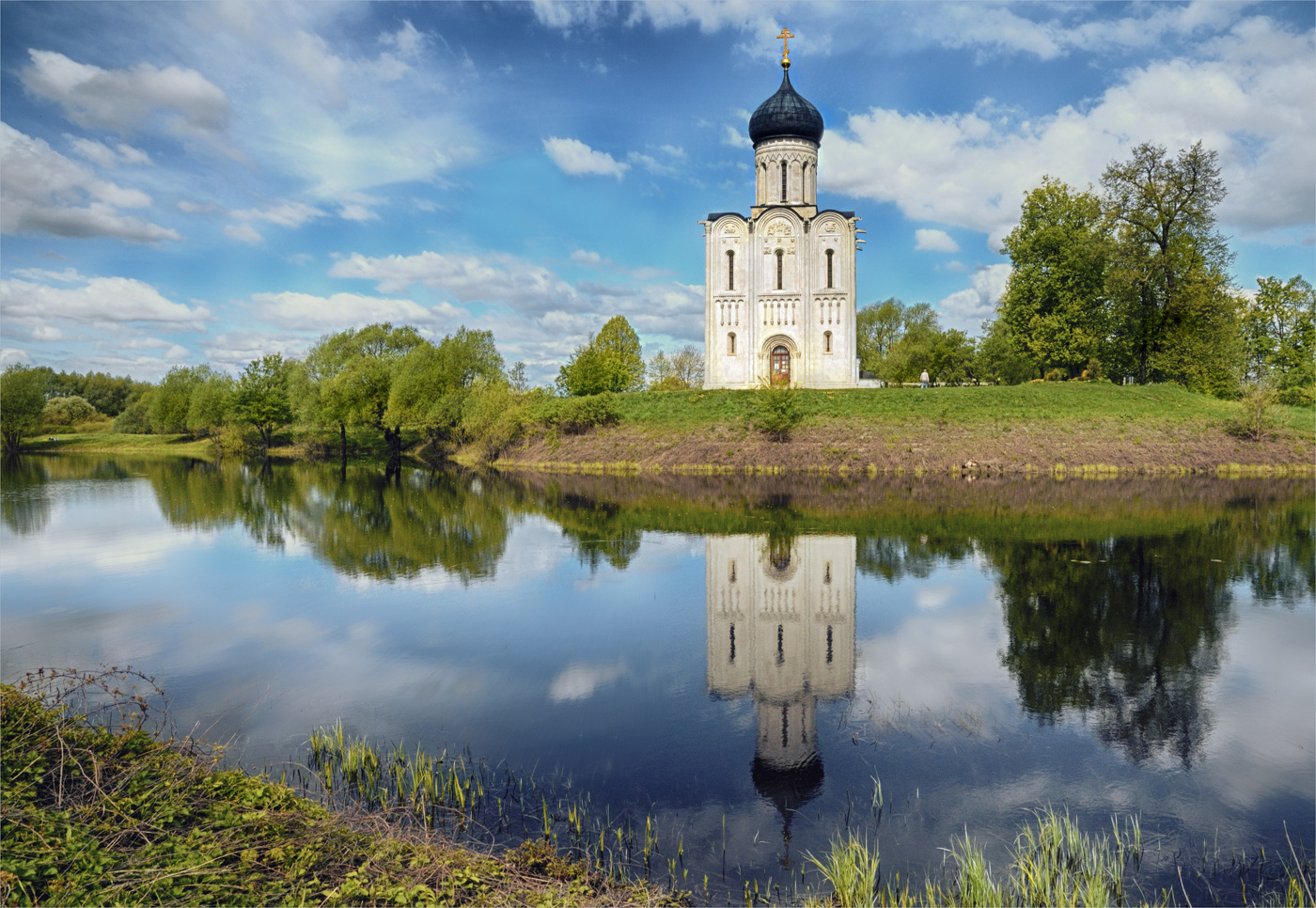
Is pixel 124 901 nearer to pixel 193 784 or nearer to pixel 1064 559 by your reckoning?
pixel 193 784

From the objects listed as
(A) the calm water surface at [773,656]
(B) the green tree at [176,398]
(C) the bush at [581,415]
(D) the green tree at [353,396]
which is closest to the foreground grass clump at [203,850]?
(A) the calm water surface at [773,656]

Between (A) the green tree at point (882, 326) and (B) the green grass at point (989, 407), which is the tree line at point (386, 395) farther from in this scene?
(A) the green tree at point (882, 326)

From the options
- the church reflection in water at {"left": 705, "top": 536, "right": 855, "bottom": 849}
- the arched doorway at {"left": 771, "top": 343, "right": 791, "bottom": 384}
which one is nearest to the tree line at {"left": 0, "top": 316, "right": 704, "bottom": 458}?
the arched doorway at {"left": 771, "top": 343, "right": 791, "bottom": 384}

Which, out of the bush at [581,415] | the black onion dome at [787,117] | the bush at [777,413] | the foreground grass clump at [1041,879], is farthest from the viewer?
the black onion dome at [787,117]

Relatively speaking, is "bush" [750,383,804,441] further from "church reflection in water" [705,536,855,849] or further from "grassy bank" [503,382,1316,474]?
"church reflection in water" [705,536,855,849]

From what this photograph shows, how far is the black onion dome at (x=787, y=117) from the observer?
5012cm

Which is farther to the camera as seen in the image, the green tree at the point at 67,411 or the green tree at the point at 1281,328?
the green tree at the point at 67,411

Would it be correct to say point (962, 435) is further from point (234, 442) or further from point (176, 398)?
point (176, 398)

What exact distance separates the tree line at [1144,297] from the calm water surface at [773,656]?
2419 centimetres

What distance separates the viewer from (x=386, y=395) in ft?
191

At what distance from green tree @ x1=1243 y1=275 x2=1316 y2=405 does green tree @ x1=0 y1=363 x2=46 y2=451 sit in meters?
100.0

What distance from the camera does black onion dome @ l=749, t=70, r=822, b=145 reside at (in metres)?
50.1

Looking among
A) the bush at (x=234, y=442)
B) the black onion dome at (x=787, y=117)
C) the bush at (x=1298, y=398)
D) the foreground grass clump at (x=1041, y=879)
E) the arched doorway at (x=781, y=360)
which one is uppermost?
the black onion dome at (x=787, y=117)

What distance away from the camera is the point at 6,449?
72.2m
